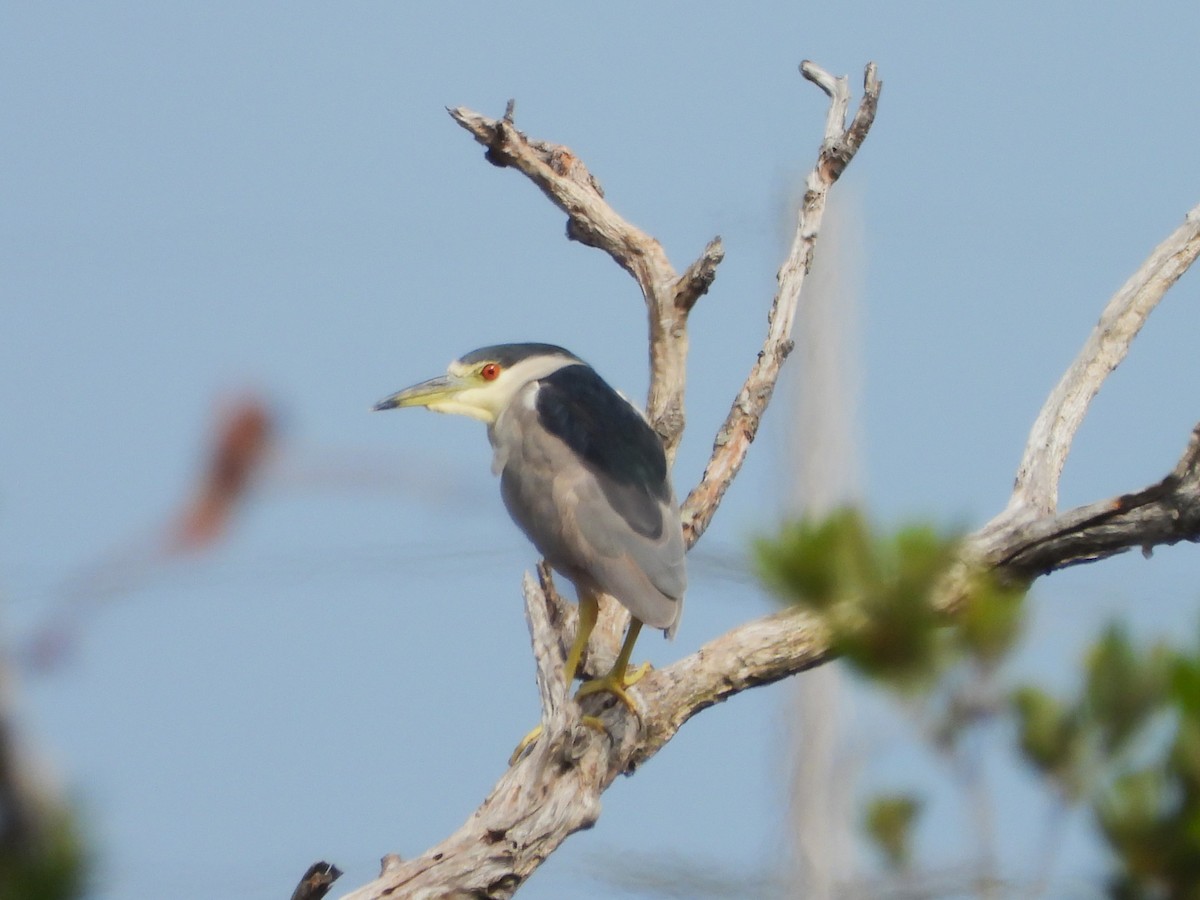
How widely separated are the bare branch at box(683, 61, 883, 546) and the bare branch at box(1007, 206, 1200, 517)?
682mm

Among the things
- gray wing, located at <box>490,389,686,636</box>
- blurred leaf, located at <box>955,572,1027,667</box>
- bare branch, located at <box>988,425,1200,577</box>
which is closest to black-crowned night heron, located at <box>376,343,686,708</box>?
gray wing, located at <box>490,389,686,636</box>

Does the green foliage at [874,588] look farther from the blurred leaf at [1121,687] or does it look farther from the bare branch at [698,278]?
the bare branch at [698,278]

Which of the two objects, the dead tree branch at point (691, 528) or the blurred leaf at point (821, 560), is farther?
the dead tree branch at point (691, 528)

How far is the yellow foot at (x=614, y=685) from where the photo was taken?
3.05 metres

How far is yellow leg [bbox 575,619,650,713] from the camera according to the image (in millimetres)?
3049

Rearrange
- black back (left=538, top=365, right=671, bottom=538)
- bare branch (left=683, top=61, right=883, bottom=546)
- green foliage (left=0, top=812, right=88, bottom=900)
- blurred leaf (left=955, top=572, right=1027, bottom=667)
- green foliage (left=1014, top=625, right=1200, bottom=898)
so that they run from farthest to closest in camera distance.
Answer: bare branch (left=683, top=61, right=883, bottom=546), black back (left=538, top=365, right=671, bottom=538), blurred leaf (left=955, top=572, right=1027, bottom=667), green foliage (left=1014, top=625, right=1200, bottom=898), green foliage (left=0, top=812, right=88, bottom=900)

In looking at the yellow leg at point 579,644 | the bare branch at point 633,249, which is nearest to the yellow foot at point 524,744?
the yellow leg at point 579,644

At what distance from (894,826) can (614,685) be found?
143 centimetres

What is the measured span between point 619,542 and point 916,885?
1537mm

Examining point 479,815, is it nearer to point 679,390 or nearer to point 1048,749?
point 1048,749

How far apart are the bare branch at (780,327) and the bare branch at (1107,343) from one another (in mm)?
682

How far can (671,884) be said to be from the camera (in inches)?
135

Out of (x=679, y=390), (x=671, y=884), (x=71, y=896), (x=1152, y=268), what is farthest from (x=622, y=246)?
(x=71, y=896)

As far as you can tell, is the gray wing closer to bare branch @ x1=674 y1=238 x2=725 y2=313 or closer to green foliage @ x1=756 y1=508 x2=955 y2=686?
bare branch @ x1=674 y1=238 x2=725 y2=313
